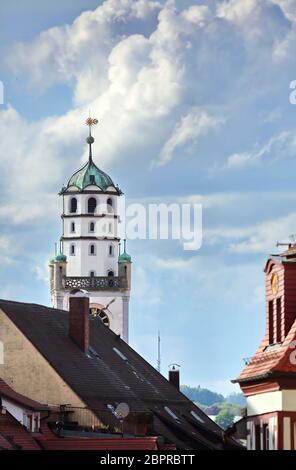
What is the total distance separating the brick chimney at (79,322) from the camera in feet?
350

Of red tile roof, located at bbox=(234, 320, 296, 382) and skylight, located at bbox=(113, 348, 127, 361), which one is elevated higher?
skylight, located at bbox=(113, 348, 127, 361)

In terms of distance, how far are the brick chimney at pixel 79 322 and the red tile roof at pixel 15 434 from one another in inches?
906

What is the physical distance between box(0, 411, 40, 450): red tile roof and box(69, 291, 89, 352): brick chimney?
75.5 feet

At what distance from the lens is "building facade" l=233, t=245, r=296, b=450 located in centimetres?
5756

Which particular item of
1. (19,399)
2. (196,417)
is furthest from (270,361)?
(196,417)

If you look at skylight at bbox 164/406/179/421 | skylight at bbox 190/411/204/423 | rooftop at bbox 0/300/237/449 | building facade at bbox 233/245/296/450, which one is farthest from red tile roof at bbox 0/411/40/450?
skylight at bbox 190/411/204/423

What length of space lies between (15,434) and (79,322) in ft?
88.2

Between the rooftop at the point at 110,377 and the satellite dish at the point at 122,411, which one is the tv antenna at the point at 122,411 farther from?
the rooftop at the point at 110,377

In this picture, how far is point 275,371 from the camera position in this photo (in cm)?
5750

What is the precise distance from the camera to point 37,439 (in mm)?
82375

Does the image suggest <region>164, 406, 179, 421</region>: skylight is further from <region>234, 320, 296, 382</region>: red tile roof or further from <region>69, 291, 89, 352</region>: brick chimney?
<region>234, 320, 296, 382</region>: red tile roof

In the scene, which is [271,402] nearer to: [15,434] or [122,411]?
[15,434]
